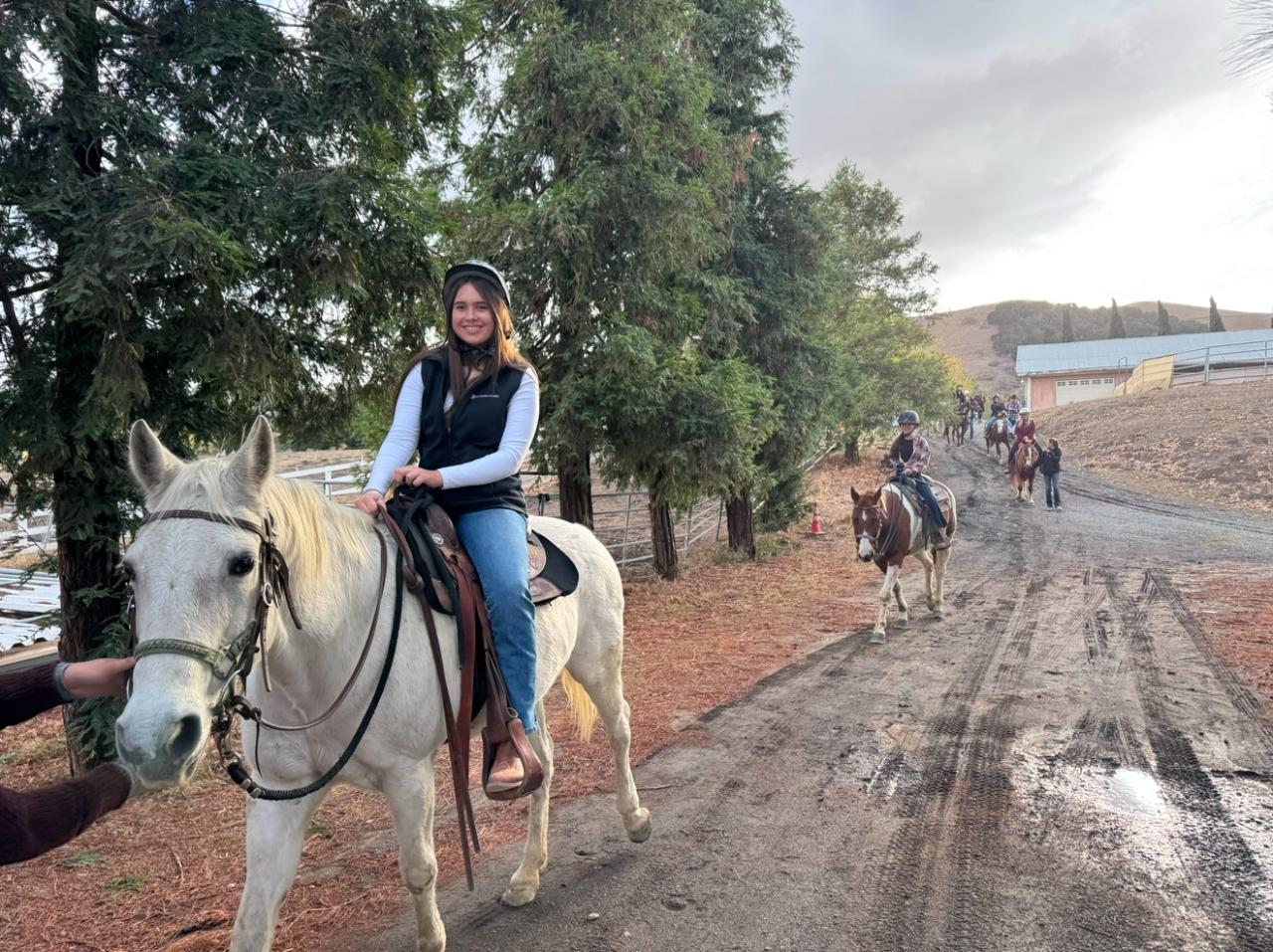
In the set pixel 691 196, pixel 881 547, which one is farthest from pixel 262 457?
pixel 881 547

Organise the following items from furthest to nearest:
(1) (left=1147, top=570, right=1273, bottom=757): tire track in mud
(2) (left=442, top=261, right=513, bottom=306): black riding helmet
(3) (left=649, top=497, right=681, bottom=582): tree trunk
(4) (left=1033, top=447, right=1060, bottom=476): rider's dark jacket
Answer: (4) (left=1033, top=447, right=1060, bottom=476): rider's dark jacket < (3) (left=649, top=497, right=681, bottom=582): tree trunk < (1) (left=1147, top=570, right=1273, bottom=757): tire track in mud < (2) (left=442, top=261, right=513, bottom=306): black riding helmet

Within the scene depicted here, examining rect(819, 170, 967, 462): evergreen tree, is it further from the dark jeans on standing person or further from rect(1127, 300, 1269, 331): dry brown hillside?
rect(1127, 300, 1269, 331): dry brown hillside

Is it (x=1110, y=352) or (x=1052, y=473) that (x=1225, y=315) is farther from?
(x=1052, y=473)

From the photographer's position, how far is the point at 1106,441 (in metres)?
29.9

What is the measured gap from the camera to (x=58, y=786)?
209 cm

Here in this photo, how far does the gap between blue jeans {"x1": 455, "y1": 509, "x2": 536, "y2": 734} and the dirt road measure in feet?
4.23

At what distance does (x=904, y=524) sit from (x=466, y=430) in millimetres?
8244

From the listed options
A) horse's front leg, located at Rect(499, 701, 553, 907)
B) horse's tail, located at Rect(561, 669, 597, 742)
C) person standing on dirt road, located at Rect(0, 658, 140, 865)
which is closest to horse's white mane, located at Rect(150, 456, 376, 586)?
person standing on dirt road, located at Rect(0, 658, 140, 865)

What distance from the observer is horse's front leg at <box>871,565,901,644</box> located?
9.05 metres

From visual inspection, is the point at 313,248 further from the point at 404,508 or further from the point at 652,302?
the point at 652,302

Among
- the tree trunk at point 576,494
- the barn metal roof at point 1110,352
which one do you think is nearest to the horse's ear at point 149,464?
the tree trunk at point 576,494

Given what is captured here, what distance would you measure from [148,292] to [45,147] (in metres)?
1.07

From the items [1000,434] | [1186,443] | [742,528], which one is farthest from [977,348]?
[742,528]

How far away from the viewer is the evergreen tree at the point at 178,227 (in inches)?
163
